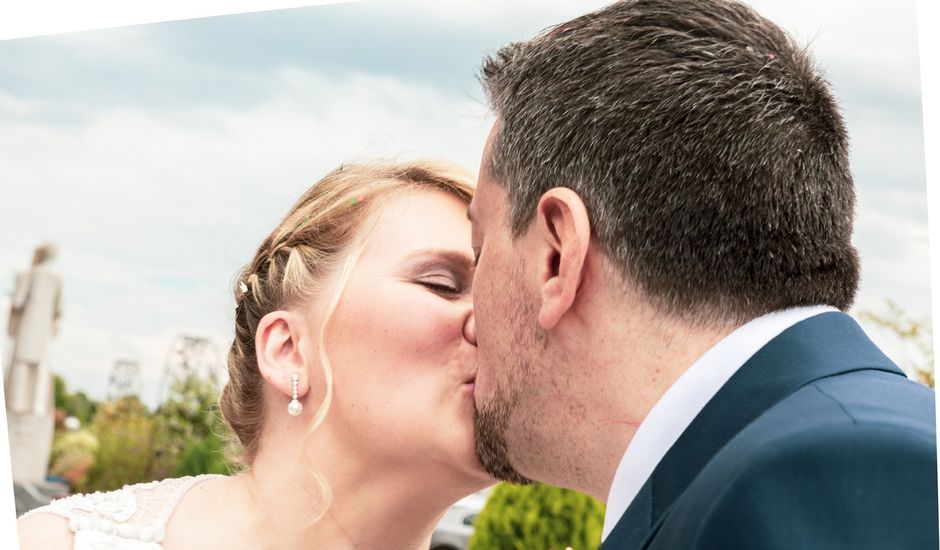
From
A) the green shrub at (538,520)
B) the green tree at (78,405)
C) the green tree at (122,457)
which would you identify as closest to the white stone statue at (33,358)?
the green tree at (122,457)

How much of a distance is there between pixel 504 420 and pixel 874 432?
50.3 inches

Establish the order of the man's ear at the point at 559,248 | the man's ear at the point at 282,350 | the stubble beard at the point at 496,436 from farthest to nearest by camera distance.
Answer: the man's ear at the point at 282,350
the stubble beard at the point at 496,436
the man's ear at the point at 559,248

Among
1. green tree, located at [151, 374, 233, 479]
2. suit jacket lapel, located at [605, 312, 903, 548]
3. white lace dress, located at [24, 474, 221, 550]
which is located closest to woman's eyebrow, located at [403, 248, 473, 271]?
white lace dress, located at [24, 474, 221, 550]

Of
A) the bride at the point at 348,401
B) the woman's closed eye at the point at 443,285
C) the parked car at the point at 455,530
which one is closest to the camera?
the bride at the point at 348,401

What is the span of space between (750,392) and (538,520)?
5.00m

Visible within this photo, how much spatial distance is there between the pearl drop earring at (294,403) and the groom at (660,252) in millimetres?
1087

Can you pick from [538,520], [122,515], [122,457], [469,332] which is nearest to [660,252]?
[469,332]

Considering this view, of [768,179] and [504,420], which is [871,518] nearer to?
[768,179]

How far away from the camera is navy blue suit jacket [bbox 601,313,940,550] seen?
4.41 feet

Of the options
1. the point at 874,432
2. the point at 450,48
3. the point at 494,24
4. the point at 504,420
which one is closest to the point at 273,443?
the point at 504,420

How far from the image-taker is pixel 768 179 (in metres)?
2.11

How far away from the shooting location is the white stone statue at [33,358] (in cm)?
1881

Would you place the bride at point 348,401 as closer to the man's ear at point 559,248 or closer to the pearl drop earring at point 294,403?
the pearl drop earring at point 294,403

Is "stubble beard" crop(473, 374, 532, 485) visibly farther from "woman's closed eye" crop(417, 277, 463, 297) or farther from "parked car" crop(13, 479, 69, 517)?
"parked car" crop(13, 479, 69, 517)
